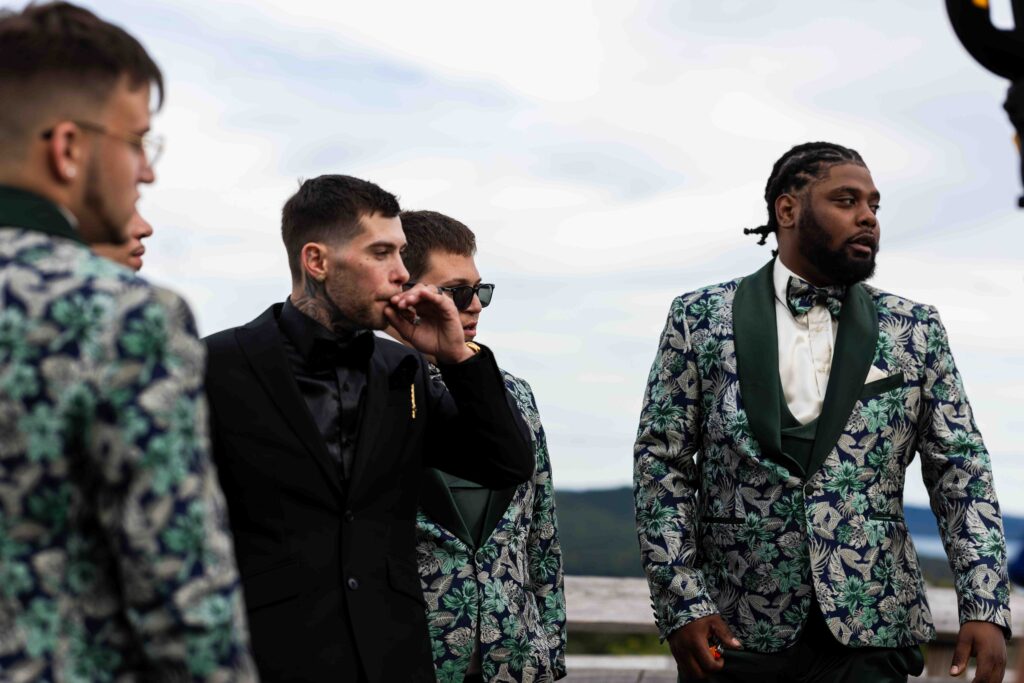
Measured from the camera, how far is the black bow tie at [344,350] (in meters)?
3.59

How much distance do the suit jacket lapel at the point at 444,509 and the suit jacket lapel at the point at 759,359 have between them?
946 millimetres

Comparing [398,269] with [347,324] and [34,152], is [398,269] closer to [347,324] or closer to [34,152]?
[347,324]

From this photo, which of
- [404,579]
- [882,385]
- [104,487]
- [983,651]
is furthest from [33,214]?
[983,651]

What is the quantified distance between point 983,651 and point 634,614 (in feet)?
8.85

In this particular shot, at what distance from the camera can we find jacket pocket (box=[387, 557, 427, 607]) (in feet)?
11.4

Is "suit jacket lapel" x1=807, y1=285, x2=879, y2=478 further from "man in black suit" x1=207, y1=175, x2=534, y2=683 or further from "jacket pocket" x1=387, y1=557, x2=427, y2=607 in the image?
"jacket pocket" x1=387, y1=557, x2=427, y2=607

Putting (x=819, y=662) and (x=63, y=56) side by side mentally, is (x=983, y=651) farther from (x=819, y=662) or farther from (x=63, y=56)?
(x=63, y=56)

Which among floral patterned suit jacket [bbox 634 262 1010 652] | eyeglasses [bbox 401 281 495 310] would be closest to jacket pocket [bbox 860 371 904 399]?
floral patterned suit jacket [bbox 634 262 1010 652]

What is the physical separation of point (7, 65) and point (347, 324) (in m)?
1.57

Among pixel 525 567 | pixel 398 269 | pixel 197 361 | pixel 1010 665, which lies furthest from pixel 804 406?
pixel 1010 665

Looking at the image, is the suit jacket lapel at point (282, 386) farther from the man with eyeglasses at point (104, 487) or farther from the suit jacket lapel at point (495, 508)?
the man with eyeglasses at point (104, 487)

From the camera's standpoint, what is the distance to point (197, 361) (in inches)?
83.0

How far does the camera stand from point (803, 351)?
462 centimetres

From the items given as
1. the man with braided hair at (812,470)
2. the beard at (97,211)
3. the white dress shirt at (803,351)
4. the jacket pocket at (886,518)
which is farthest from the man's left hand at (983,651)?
the beard at (97,211)
